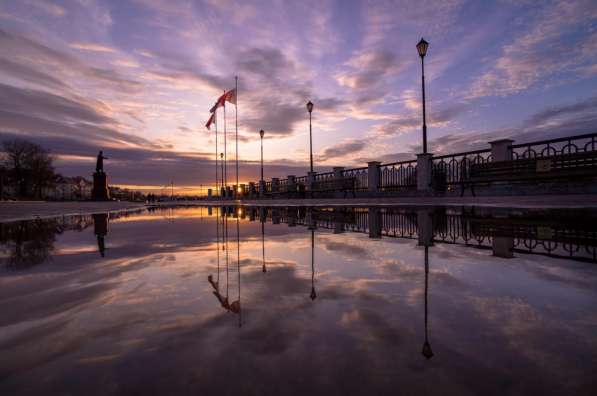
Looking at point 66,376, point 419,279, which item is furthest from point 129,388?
point 419,279

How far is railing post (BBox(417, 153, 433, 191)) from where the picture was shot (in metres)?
16.9

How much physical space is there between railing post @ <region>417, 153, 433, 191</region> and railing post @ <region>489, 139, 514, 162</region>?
3.32 metres

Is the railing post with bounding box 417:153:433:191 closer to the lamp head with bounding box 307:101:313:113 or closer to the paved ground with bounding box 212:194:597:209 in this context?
the paved ground with bounding box 212:194:597:209

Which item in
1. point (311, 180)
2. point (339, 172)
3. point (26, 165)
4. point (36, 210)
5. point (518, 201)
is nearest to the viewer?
point (518, 201)

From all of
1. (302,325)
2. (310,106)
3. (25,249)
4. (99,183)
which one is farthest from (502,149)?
(99,183)

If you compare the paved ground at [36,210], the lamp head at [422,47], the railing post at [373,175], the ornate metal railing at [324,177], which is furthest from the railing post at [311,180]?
the paved ground at [36,210]

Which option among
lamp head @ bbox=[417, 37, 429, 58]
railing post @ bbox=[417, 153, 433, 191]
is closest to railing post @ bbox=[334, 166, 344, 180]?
railing post @ bbox=[417, 153, 433, 191]

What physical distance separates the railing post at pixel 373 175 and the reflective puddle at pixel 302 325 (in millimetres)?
17919

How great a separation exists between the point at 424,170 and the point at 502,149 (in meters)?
3.84

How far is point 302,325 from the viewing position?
1.56m

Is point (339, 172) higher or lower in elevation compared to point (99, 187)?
higher

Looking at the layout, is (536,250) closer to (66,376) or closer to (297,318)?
(297,318)

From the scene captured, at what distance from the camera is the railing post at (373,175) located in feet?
68.8

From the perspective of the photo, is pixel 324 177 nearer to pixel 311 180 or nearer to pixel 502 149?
pixel 311 180
